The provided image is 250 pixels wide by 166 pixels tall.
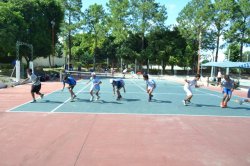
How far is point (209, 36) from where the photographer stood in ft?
181

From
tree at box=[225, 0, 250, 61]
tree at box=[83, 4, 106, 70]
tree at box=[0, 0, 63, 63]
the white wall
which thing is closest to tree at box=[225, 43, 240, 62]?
tree at box=[225, 0, 250, 61]

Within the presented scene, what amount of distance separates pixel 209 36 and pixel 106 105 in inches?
1743

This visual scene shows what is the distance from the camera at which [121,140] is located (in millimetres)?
8305

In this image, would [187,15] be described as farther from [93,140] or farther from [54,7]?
[93,140]

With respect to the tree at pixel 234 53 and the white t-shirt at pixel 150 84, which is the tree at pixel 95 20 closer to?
the tree at pixel 234 53

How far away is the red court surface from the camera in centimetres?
670

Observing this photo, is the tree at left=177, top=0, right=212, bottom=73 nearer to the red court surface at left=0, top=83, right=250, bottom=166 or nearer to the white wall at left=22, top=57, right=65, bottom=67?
the white wall at left=22, top=57, right=65, bottom=67

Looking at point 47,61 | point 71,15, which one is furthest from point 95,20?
point 47,61

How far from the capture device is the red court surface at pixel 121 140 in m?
6.70

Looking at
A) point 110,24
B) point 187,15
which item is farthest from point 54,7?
point 187,15

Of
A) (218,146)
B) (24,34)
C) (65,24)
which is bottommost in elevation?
(218,146)

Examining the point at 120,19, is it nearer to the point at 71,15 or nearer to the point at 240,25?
the point at 71,15

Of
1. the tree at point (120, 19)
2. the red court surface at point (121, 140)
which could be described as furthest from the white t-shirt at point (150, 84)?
the tree at point (120, 19)

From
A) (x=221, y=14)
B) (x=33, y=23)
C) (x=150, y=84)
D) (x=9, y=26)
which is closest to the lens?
(x=150, y=84)
